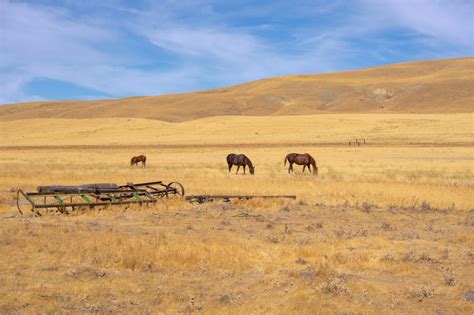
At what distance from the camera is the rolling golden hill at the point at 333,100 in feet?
464

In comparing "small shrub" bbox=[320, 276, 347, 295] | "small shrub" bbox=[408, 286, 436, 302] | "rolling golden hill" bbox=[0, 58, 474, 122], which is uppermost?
"rolling golden hill" bbox=[0, 58, 474, 122]

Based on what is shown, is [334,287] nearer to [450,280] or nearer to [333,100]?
[450,280]

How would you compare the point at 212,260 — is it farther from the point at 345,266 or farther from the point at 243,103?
the point at 243,103

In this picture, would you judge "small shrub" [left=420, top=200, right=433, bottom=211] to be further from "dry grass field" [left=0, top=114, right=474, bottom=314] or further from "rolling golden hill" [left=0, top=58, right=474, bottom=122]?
"rolling golden hill" [left=0, top=58, right=474, bottom=122]

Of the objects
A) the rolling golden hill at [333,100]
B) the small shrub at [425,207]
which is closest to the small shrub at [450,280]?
the small shrub at [425,207]

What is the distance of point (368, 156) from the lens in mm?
40969

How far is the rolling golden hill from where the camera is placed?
142 m

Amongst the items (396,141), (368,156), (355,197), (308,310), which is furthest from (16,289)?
(396,141)

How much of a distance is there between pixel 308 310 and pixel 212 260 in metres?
2.80

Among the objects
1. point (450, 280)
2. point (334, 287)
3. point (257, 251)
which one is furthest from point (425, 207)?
point (334, 287)

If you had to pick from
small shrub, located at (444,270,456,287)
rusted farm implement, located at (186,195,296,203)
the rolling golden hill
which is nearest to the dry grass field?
small shrub, located at (444,270,456,287)

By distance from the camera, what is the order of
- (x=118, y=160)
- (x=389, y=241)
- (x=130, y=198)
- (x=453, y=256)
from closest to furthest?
(x=453, y=256) → (x=389, y=241) → (x=130, y=198) → (x=118, y=160)

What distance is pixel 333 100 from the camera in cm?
17050

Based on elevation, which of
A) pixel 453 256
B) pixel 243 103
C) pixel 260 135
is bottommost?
pixel 453 256
